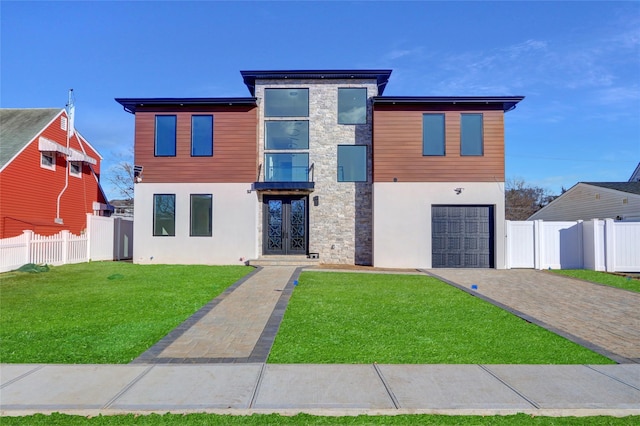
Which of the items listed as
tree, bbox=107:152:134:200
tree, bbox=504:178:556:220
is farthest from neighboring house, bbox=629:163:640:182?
tree, bbox=107:152:134:200

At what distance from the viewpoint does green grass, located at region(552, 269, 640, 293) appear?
35.3 feet

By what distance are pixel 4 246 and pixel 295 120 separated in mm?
10842

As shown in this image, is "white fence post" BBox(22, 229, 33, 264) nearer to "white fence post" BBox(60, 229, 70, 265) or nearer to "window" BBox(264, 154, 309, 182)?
"white fence post" BBox(60, 229, 70, 265)

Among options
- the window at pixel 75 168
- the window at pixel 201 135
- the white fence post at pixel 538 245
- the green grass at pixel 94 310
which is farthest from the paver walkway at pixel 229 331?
the window at pixel 75 168

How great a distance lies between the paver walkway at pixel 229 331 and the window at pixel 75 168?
16149 millimetres

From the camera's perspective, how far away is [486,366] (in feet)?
14.1

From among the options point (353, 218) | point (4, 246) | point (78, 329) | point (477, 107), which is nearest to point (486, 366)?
point (78, 329)

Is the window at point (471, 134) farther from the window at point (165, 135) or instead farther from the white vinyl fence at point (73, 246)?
the white vinyl fence at point (73, 246)

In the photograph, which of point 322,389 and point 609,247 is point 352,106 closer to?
point 609,247

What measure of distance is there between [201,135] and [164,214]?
3.55 m

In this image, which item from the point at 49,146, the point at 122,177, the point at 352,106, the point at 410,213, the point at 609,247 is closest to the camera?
the point at 609,247

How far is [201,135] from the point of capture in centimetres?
1539

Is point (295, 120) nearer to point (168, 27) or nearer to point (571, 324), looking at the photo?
point (168, 27)

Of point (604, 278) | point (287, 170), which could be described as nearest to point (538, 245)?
point (604, 278)
